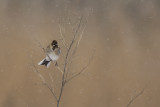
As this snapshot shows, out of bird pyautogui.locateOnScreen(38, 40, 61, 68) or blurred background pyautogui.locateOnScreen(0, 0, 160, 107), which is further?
blurred background pyautogui.locateOnScreen(0, 0, 160, 107)

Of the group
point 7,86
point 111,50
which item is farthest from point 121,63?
point 7,86

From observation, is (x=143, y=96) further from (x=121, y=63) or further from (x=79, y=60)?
(x=79, y=60)

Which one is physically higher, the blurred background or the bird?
the bird

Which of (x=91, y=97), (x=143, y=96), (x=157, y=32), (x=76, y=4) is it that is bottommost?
(x=143, y=96)

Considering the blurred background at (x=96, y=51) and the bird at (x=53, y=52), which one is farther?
the blurred background at (x=96, y=51)

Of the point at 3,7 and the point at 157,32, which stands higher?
the point at 3,7

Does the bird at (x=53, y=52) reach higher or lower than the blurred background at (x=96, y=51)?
higher

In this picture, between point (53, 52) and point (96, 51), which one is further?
point (96, 51)

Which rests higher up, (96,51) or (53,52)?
(53,52)
